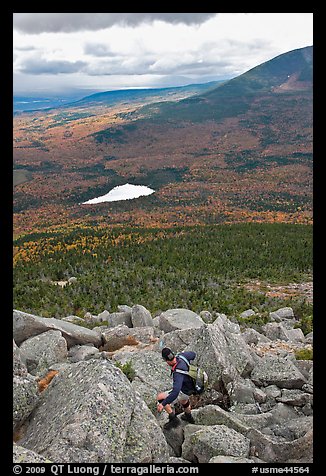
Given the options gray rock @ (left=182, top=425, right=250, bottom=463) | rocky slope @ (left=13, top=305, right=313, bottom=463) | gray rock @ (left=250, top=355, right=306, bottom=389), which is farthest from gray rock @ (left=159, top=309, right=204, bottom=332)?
gray rock @ (left=182, top=425, right=250, bottom=463)

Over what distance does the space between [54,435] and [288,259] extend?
41.5m

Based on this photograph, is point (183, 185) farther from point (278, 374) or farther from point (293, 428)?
point (293, 428)

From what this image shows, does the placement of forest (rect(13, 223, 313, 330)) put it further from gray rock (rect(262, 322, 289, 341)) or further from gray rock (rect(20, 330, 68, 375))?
gray rock (rect(20, 330, 68, 375))

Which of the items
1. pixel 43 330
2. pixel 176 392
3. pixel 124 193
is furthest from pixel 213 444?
pixel 124 193

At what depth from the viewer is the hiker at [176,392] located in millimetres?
8484

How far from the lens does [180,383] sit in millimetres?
8492

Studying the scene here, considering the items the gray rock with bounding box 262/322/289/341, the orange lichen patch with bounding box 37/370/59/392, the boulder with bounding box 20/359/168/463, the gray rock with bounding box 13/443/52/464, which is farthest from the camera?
the gray rock with bounding box 262/322/289/341

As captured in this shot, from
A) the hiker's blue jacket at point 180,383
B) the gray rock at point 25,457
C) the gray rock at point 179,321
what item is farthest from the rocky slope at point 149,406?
the gray rock at point 179,321

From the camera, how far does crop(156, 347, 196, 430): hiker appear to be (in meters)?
8.48

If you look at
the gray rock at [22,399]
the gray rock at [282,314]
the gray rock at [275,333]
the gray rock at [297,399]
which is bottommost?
the gray rock at [282,314]

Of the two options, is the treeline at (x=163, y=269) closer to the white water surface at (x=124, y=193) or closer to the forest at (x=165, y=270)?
the forest at (x=165, y=270)

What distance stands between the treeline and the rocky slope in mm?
14972

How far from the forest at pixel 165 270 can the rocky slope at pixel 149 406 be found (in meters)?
14.7

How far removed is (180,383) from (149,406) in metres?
1.25
